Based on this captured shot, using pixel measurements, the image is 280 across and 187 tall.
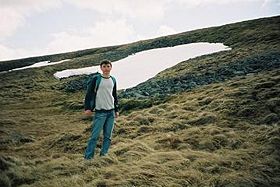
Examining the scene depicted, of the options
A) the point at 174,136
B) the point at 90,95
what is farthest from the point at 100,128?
the point at 174,136

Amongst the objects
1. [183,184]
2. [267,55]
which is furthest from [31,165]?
[267,55]

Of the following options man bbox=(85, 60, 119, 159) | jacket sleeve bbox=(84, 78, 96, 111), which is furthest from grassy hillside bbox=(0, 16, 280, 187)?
jacket sleeve bbox=(84, 78, 96, 111)

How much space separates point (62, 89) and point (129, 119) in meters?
22.6

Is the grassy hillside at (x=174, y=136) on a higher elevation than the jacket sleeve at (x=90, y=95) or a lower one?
lower

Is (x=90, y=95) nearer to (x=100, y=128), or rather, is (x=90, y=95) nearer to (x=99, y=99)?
(x=99, y=99)

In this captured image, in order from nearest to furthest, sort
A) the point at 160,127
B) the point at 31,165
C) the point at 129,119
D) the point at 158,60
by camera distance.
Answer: the point at 31,165
the point at 160,127
the point at 129,119
the point at 158,60

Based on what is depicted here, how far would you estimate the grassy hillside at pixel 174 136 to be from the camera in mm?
7895

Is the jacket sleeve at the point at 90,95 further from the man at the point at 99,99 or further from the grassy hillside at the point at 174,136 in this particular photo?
the grassy hillside at the point at 174,136

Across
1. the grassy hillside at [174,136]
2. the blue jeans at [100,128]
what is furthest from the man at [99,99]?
the grassy hillside at [174,136]

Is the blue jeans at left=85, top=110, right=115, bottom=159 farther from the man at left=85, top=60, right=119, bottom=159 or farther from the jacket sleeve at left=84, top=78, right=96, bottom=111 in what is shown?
the jacket sleeve at left=84, top=78, right=96, bottom=111

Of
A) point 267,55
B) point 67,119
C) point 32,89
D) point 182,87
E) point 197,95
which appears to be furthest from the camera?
point 32,89

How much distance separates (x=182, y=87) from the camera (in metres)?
23.0

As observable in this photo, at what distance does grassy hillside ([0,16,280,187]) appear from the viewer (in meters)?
7.89

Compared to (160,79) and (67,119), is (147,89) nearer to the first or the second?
(160,79)
